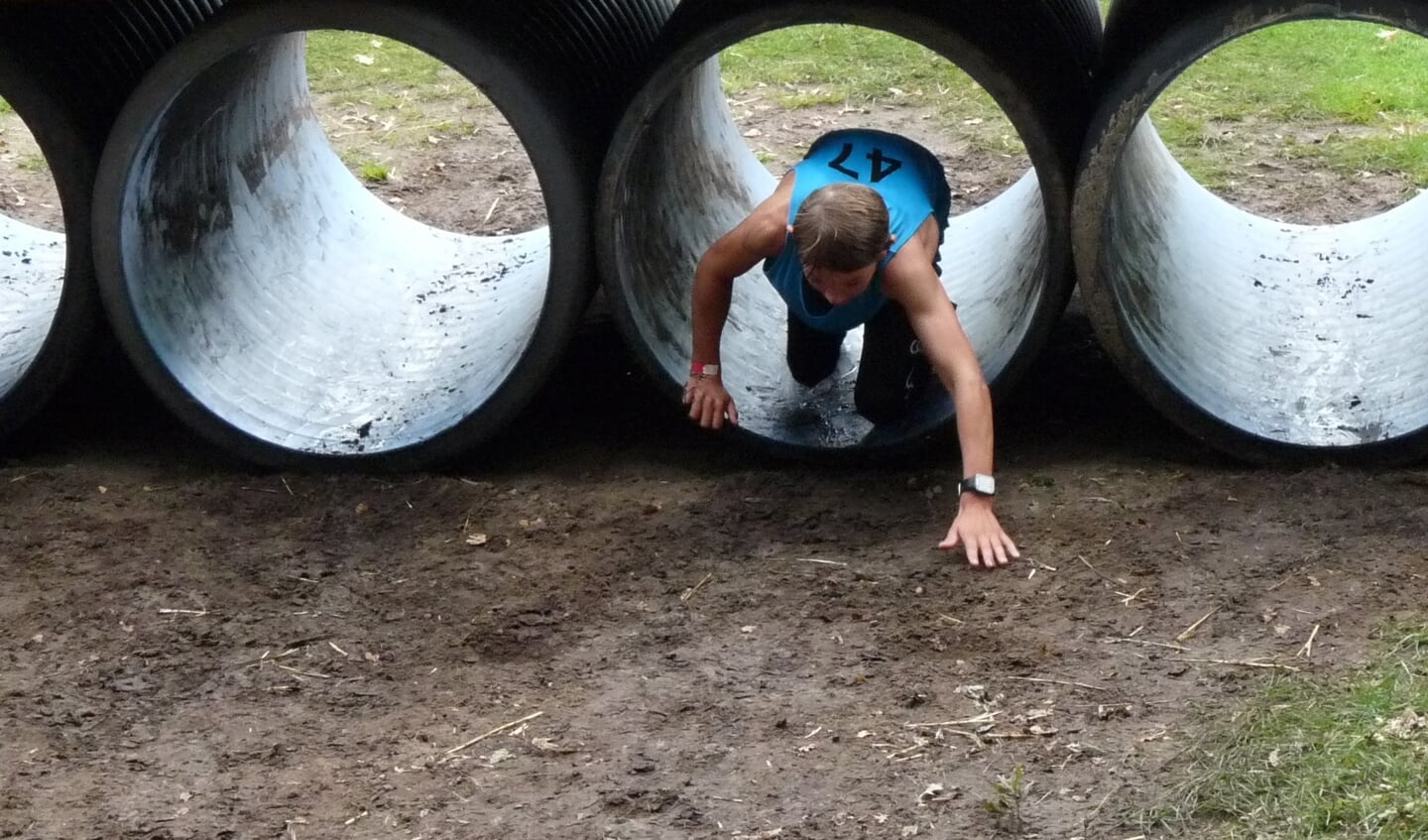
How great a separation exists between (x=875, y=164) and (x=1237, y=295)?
148cm

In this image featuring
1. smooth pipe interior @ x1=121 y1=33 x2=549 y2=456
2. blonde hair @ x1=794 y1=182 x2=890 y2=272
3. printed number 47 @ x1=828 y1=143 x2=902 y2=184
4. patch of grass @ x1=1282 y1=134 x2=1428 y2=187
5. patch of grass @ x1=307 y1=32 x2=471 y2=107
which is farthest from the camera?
patch of grass @ x1=307 y1=32 x2=471 y2=107

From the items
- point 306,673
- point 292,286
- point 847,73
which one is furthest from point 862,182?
point 847,73

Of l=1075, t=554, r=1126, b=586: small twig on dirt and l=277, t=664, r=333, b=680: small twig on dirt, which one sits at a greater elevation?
l=277, t=664, r=333, b=680: small twig on dirt

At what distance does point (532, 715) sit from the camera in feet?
11.8

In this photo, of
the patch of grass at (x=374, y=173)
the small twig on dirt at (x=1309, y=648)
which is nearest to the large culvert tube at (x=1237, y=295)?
the small twig on dirt at (x=1309, y=648)

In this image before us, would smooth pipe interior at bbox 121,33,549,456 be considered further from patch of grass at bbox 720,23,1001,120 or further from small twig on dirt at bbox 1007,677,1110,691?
patch of grass at bbox 720,23,1001,120

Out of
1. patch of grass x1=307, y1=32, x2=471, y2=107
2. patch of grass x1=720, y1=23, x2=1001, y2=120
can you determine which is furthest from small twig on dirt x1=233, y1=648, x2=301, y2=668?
patch of grass x1=307, y1=32, x2=471, y2=107

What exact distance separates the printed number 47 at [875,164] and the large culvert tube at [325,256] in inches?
27.3

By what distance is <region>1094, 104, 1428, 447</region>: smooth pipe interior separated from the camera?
455cm

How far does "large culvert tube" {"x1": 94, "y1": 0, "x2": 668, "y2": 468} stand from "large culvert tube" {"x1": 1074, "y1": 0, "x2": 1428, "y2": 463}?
1460 millimetres

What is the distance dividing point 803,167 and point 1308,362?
170 cm

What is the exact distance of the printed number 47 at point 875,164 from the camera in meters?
4.40

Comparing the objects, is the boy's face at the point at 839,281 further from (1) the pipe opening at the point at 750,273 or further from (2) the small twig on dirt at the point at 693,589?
(2) the small twig on dirt at the point at 693,589

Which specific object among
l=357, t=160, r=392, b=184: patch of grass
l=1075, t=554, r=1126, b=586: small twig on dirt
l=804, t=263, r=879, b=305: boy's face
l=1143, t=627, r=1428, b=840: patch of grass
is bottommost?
l=1143, t=627, r=1428, b=840: patch of grass
